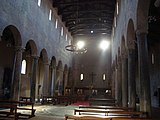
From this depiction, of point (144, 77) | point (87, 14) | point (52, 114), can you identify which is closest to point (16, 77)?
point (52, 114)

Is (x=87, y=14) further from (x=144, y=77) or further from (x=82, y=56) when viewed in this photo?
(x=144, y=77)

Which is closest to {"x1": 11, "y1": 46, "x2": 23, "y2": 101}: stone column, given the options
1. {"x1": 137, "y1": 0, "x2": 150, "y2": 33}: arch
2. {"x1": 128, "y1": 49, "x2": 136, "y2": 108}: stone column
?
{"x1": 128, "y1": 49, "x2": 136, "y2": 108}: stone column

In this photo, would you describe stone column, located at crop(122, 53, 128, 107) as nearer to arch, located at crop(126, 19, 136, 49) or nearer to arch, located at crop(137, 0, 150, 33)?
arch, located at crop(126, 19, 136, 49)

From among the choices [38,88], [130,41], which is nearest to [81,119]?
[130,41]

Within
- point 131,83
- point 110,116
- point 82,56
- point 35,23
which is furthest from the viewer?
point 82,56

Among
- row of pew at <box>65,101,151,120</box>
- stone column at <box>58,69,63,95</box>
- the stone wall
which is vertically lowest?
row of pew at <box>65,101,151,120</box>

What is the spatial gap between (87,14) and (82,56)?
10322mm

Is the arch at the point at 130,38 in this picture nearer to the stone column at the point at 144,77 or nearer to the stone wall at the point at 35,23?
the stone column at the point at 144,77

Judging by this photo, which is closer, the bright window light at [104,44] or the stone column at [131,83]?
the stone column at [131,83]

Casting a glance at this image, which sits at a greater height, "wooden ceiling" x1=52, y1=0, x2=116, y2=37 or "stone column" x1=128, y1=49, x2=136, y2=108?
"wooden ceiling" x1=52, y1=0, x2=116, y2=37

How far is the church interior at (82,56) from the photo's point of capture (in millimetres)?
9219

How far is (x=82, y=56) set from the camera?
33688 mm

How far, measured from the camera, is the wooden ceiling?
72.3 ft

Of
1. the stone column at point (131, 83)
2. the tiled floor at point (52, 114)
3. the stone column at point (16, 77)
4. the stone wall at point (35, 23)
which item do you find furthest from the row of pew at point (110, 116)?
the stone wall at point (35, 23)
